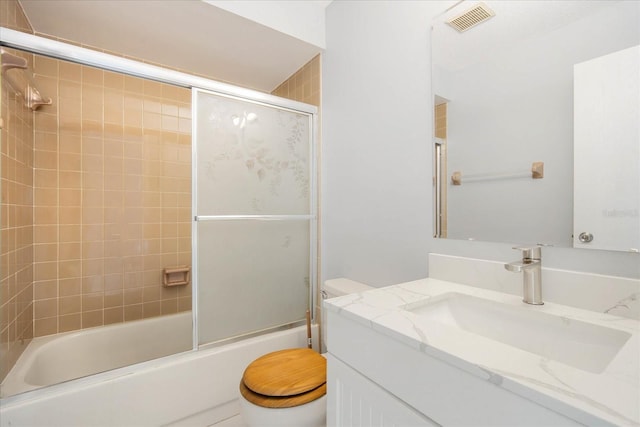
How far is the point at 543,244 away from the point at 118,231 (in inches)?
99.6

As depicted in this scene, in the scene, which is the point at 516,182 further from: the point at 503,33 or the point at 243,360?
the point at 243,360

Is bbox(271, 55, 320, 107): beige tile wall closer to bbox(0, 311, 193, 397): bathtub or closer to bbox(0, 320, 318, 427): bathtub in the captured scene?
bbox(0, 320, 318, 427): bathtub

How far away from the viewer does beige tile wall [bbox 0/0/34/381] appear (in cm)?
135

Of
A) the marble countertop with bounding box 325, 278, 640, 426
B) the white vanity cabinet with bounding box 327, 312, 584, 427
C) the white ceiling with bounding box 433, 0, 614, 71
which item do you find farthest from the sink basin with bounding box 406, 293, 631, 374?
the white ceiling with bounding box 433, 0, 614, 71

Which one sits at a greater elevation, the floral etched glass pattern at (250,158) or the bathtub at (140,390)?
the floral etched glass pattern at (250,158)

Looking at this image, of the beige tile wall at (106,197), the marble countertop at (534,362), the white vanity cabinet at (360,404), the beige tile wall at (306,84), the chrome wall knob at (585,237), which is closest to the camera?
the marble countertop at (534,362)

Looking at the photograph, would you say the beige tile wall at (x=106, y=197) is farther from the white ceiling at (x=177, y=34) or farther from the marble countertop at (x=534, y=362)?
the marble countertop at (x=534, y=362)

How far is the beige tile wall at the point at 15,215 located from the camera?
135 centimetres

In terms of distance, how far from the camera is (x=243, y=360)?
1.63m

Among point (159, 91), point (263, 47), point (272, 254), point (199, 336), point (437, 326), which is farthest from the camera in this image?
point (159, 91)

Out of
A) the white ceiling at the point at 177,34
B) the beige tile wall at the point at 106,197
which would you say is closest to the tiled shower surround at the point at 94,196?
the beige tile wall at the point at 106,197

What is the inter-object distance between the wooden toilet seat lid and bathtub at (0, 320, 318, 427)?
0.40 m

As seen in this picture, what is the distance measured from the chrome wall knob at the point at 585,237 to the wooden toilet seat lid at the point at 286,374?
1035 mm

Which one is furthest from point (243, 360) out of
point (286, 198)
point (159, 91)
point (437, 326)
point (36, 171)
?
point (159, 91)
